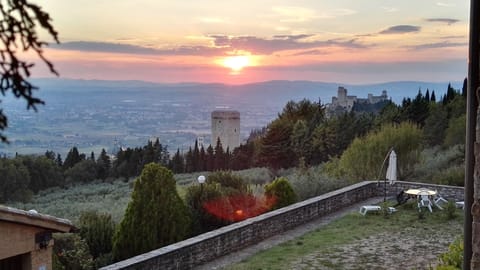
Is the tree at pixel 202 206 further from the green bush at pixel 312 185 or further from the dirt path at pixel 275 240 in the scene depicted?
the green bush at pixel 312 185

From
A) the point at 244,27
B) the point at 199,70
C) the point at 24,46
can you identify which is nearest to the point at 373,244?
the point at 24,46

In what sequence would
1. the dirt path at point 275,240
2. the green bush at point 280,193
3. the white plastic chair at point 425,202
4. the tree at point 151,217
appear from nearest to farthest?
the dirt path at point 275,240 → the tree at point 151,217 → the white plastic chair at point 425,202 → the green bush at point 280,193

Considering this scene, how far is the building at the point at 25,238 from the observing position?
479 cm

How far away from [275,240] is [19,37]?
9150 millimetres

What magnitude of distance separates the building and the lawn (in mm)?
3443

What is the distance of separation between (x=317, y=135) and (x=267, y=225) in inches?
738

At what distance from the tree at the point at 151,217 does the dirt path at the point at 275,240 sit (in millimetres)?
1224

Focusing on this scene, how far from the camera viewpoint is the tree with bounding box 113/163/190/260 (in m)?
9.00

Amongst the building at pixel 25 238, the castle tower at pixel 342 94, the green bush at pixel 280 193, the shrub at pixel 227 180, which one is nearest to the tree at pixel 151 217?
the green bush at pixel 280 193

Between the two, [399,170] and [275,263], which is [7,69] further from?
[399,170]

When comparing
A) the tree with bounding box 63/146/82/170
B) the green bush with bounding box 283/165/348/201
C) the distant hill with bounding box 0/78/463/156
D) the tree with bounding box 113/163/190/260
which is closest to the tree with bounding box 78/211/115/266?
the tree with bounding box 113/163/190/260

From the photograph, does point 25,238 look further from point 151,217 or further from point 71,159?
point 71,159

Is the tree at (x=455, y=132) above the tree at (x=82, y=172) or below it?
above

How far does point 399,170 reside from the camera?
18.2 meters
